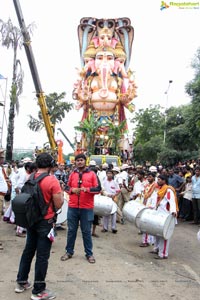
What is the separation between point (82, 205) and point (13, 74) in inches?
740

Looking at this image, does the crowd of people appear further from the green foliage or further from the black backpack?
the green foliage

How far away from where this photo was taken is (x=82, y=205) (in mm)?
5715

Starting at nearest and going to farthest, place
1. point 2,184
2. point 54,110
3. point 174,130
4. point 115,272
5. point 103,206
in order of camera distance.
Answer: point 115,272 < point 2,184 < point 103,206 < point 174,130 < point 54,110

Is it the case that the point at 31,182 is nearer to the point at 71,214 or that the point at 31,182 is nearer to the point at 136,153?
the point at 71,214

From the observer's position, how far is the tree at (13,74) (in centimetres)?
2182

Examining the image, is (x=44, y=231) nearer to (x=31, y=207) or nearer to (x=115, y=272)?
(x=31, y=207)

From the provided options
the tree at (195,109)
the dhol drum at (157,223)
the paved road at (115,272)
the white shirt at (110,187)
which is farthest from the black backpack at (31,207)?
the tree at (195,109)

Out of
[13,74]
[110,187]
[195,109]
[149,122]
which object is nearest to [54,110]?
[149,122]

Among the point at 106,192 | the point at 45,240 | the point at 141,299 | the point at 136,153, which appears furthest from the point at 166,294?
the point at 136,153

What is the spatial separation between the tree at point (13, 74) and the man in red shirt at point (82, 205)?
16.8 m

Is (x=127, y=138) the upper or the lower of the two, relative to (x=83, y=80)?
lower

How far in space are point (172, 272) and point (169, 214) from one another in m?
1.00

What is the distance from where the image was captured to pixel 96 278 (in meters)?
Answer: 4.86

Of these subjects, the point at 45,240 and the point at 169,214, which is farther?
the point at 169,214
